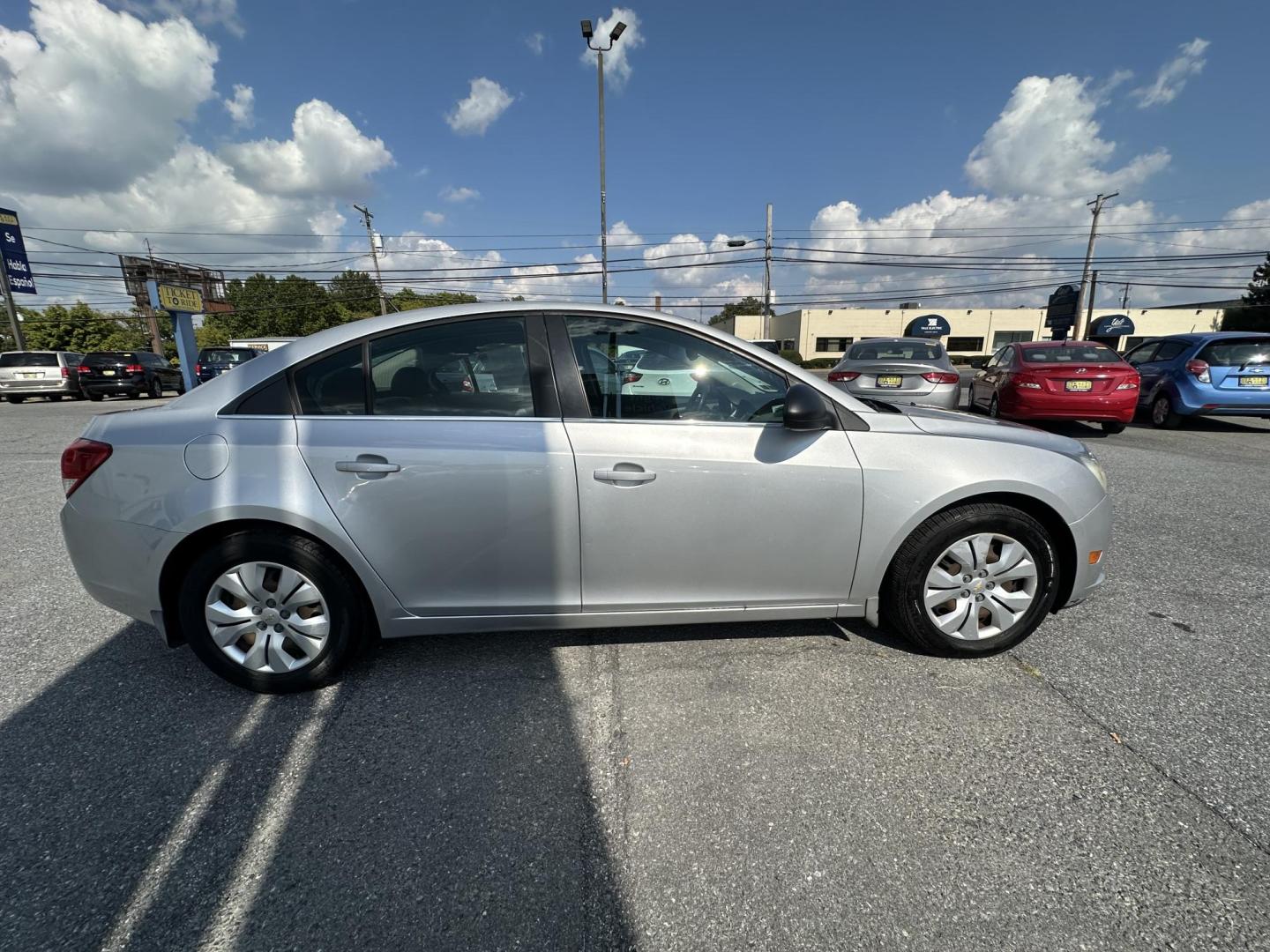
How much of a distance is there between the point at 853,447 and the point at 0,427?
50.8 ft

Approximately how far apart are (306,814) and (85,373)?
23.0m

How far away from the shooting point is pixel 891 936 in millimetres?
1444

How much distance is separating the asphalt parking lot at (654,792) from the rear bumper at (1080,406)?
5.78 meters

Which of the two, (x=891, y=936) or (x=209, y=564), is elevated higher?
(x=209, y=564)

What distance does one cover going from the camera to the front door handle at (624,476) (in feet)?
7.55

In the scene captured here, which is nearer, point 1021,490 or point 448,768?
point 448,768

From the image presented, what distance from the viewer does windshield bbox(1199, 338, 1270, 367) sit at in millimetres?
8297

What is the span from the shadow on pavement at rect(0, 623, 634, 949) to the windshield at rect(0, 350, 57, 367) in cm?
2169

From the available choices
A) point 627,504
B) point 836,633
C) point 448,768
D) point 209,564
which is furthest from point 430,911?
point 836,633

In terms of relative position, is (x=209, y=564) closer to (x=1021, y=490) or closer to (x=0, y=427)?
(x=1021, y=490)

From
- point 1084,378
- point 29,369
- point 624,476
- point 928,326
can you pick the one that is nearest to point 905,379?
point 1084,378

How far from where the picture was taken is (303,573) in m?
2.31

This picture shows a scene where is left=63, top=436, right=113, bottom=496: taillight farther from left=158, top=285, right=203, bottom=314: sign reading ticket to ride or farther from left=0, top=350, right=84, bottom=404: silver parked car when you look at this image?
left=158, top=285, right=203, bottom=314: sign reading ticket to ride

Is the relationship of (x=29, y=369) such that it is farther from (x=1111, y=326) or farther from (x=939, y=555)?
(x=1111, y=326)
